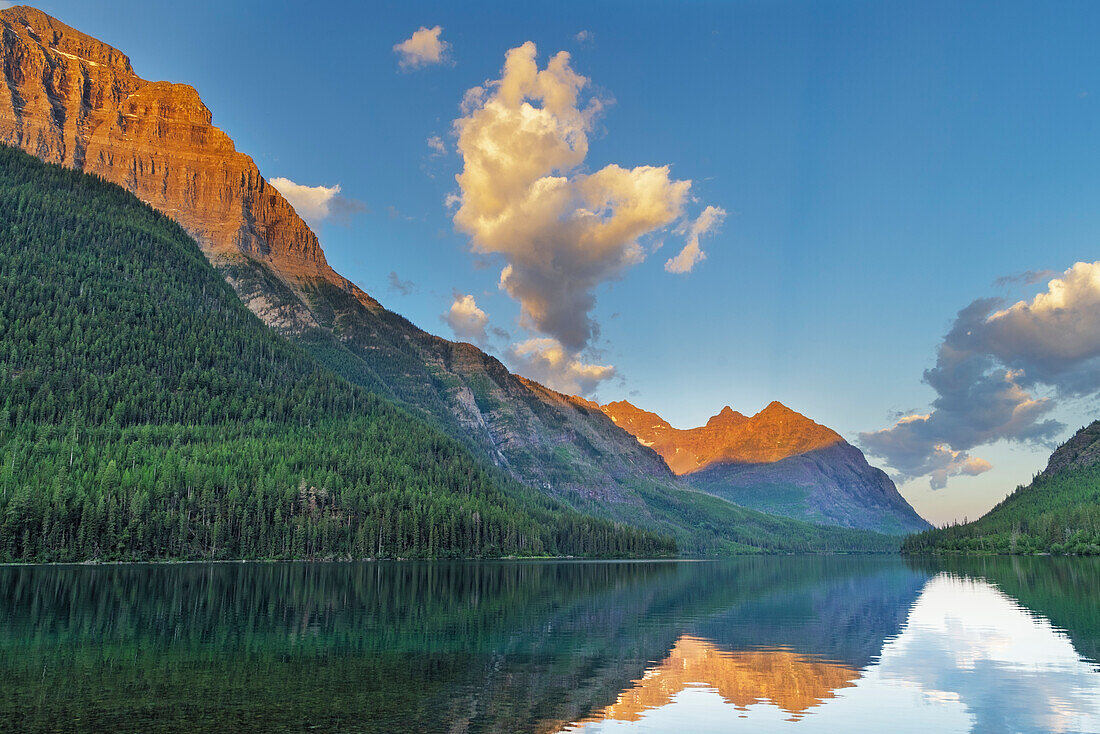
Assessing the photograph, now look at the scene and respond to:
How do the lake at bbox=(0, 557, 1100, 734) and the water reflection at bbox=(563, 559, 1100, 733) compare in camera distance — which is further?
the water reflection at bbox=(563, 559, 1100, 733)

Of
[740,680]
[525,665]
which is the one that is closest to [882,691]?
[740,680]

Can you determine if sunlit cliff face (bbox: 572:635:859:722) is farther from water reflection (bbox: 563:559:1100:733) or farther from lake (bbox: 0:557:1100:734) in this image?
lake (bbox: 0:557:1100:734)

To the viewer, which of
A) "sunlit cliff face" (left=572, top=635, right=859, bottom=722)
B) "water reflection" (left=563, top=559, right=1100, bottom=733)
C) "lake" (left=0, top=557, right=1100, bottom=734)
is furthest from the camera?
"sunlit cliff face" (left=572, top=635, right=859, bottom=722)

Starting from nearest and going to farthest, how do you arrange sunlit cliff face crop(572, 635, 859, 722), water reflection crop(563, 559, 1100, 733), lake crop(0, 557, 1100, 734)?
lake crop(0, 557, 1100, 734), water reflection crop(563, 559, 1100, 733), sunlit cliff face crop(572, 635, 859, 722)

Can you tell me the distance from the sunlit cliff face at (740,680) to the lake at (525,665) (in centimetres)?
22

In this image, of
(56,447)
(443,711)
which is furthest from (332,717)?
Result: (56,447)

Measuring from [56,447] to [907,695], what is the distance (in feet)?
687

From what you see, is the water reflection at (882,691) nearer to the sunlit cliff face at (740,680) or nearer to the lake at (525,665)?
the sunlit cliff face at (740,680)

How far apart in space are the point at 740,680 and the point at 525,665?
40.8ft

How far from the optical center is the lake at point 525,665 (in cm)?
2997

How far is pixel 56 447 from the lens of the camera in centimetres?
18500

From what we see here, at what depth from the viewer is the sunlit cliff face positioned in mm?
33844

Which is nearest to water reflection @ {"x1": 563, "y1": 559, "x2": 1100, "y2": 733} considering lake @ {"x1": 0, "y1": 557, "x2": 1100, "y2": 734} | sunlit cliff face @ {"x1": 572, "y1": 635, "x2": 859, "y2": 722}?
sunlit cliff face @ {"x1": 572, "y1": 635, "x2": 859, "y2": 722}

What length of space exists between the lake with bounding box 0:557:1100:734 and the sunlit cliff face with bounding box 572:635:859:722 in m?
0.22
